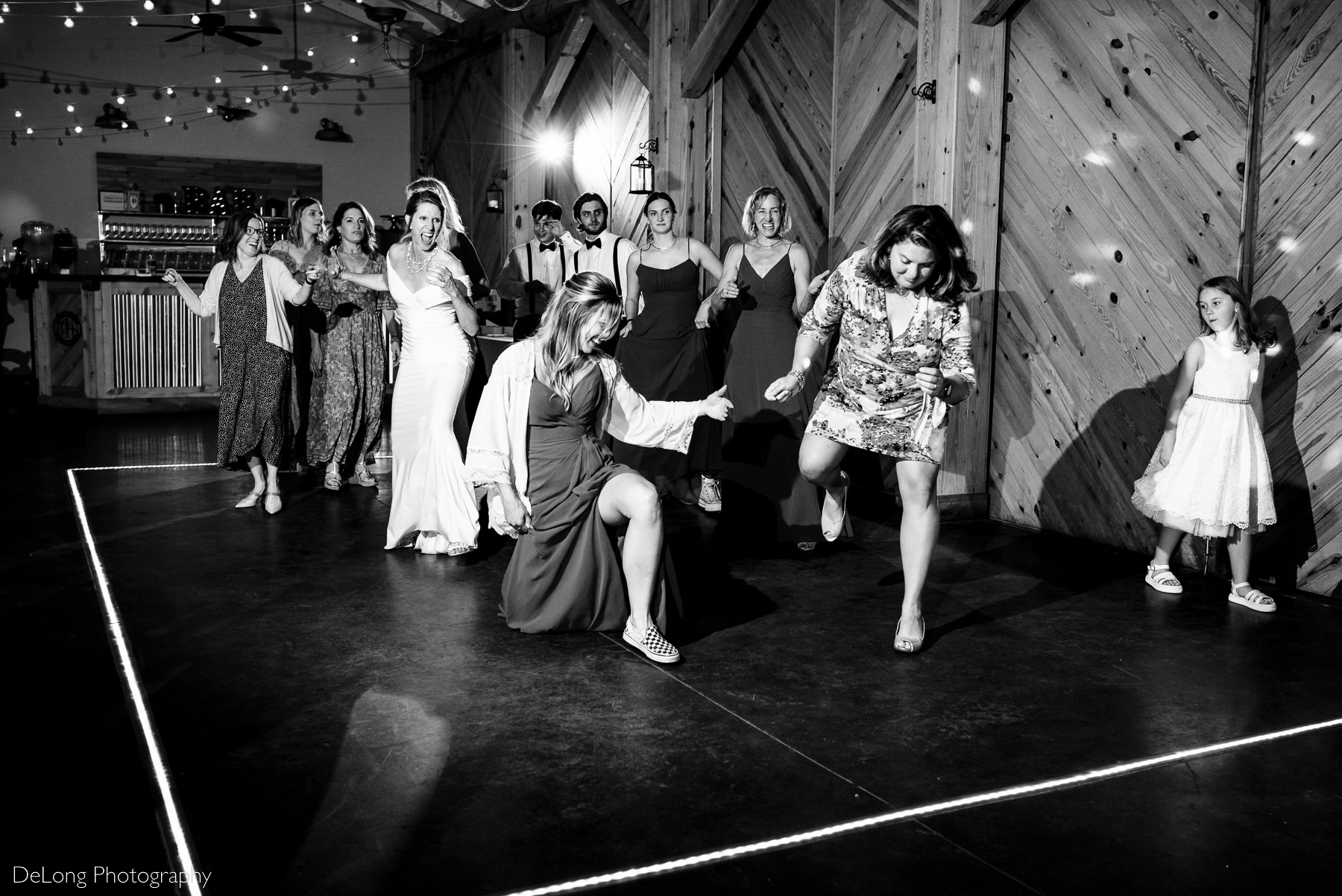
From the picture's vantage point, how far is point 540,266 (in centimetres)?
674

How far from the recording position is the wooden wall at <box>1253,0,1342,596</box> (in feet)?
14.4

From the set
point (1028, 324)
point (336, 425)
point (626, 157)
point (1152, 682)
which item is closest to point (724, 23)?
point (626, 157)

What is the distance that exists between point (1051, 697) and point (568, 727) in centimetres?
141

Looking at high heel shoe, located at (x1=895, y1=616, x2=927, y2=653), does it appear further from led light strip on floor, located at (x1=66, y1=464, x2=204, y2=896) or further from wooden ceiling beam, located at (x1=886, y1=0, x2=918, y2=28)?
wooden ceiling beam, located at (x1=886, y1=0, x2=918, y2=28)

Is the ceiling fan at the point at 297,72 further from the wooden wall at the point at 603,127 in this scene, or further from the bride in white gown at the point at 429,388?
the bride in white gown at the point at 429,388

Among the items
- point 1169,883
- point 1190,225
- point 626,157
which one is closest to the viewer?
point 1169,883

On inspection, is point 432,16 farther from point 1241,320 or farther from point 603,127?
point 1241,320

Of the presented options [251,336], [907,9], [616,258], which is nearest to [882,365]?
[616,258]

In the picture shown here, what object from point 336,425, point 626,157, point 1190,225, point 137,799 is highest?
point 626,157

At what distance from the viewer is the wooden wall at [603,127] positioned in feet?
31.3

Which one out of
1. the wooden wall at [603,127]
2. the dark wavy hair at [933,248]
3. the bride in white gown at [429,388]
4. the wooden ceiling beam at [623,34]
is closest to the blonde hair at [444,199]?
the bride in white gown at [429,388]

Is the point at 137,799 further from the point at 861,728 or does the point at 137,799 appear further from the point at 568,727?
the point at 861,728

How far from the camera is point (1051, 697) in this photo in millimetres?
3439

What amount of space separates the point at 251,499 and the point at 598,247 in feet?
7.51
